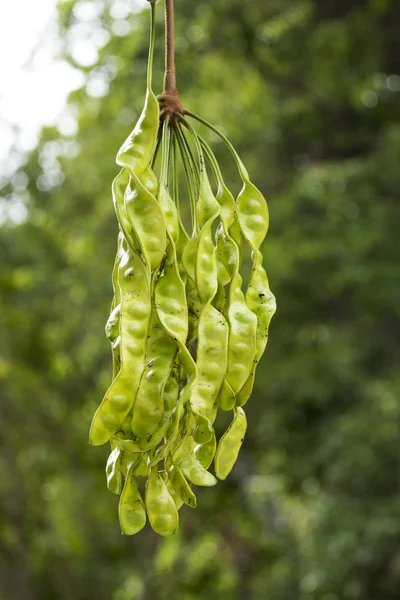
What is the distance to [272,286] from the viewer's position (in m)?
5.76

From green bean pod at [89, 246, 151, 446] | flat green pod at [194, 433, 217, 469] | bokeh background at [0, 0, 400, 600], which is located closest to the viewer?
green bean pod at [89, 246, 151, 446]

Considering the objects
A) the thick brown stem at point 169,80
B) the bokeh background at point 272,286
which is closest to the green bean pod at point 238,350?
the thick brown stem at point 169,80

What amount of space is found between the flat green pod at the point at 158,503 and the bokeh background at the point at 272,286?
444 cm

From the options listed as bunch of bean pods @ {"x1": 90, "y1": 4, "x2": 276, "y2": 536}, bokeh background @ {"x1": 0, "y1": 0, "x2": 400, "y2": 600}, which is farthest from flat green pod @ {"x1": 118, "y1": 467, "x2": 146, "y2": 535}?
bokeh background @ {"x1": 0, "y1": 0, "x2": 400, "y2": 600}

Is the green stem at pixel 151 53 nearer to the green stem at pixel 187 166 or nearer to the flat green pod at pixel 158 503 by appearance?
the green stem at pixel 187 166

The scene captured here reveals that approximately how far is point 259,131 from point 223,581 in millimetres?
4110

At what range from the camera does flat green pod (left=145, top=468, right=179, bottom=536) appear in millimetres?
822

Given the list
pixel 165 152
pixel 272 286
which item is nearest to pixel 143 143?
pixel 165 152

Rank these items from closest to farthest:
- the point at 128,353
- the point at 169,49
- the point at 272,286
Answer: the point at 128,353
the point at 169,49
the point at 272,286

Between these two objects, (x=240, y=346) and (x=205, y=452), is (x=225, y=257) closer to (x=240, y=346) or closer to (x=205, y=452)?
(x=240, y=346)

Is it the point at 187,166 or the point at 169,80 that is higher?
the point at 169,80

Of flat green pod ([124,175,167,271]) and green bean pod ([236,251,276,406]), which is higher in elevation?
flat green pod ([124,175,167,271])

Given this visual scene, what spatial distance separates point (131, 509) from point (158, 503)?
44 millimetres

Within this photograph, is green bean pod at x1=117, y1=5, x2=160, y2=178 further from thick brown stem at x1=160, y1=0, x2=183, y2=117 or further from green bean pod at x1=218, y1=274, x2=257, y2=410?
green bean pod at x1=218, y1=274, x2=257, y2=410
